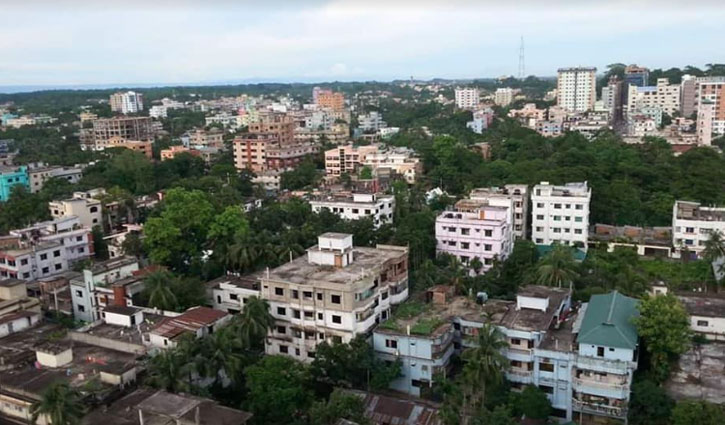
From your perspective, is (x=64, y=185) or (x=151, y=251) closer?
(x=151, y=251)

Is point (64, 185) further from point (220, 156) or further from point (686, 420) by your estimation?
point (686, 420)

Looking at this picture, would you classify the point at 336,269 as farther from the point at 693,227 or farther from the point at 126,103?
the point at 126,103

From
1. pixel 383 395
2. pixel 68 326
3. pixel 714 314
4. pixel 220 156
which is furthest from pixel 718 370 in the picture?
pixel 220 156

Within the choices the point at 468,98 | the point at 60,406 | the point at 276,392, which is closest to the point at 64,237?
the point at 60,406

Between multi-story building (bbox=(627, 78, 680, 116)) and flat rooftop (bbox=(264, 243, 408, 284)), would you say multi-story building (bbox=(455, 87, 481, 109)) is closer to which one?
multi-story building (bbox=(627, 78, 680, 116))

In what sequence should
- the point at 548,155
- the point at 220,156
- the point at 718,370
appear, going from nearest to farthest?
the point at 718,370
the point at 548,155
the point at 220,156

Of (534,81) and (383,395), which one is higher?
(534,81)

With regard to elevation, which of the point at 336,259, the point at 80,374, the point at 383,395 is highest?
the point at 336,259

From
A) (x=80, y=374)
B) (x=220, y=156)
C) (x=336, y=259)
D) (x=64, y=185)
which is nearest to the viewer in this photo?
(x=80, y=374)
